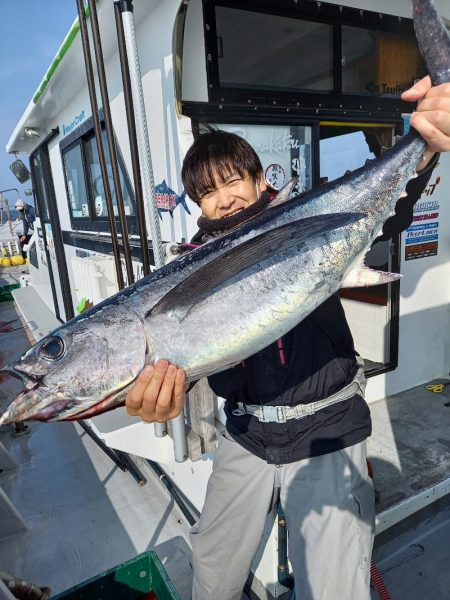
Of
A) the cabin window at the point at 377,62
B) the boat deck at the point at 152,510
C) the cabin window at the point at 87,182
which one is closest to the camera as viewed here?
the boat deck at the point at 152,510

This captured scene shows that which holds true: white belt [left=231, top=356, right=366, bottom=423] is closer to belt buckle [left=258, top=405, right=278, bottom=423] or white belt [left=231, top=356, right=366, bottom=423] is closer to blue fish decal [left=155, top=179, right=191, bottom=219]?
belt buckle [left=258, top=405, right=278, bottom=423]

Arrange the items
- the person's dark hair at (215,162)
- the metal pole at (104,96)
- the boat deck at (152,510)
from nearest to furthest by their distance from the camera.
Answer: the person's dark hair at (215,162) < the metal pole at (104,96) < the boat deck at (152,510)

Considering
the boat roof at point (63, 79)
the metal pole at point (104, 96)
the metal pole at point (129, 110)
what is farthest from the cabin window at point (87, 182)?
the metal pole at point (129, 110)

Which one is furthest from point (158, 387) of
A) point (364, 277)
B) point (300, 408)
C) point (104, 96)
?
point (104, 96)

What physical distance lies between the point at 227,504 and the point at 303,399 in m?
0.66

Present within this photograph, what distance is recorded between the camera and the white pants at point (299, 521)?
1.69 metres

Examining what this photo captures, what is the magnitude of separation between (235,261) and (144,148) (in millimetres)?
1157

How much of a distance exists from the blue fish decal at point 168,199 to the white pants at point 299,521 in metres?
1.68

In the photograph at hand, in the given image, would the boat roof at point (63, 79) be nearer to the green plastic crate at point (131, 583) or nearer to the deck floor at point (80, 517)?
the green plastic crate at point (131, 583)

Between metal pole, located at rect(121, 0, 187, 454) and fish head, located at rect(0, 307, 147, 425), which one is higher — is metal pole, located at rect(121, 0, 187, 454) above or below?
above

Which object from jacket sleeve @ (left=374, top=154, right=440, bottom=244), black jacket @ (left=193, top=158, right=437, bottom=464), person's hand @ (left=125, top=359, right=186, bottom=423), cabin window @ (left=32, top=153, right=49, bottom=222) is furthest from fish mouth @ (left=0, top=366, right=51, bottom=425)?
cabin window @ (left=32, top=153, right=49, bottom=222)

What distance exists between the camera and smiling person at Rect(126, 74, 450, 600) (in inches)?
66.9

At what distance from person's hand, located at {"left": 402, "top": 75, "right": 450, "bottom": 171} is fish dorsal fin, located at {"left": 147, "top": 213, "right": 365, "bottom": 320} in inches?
20.3

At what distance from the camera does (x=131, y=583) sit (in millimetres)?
2281
